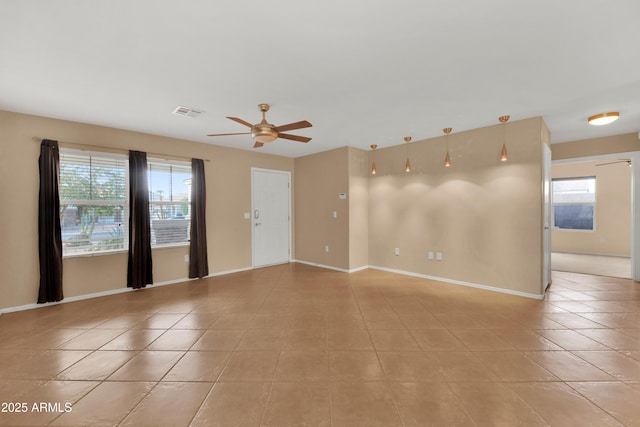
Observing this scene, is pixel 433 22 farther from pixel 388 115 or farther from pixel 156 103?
pixel 156 103

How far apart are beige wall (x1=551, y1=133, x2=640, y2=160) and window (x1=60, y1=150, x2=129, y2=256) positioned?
26.1 ft

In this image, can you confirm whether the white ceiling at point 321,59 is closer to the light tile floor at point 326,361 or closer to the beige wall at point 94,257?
the beige wall at point 94,257

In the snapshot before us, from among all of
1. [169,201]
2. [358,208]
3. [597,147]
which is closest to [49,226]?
[169,201]

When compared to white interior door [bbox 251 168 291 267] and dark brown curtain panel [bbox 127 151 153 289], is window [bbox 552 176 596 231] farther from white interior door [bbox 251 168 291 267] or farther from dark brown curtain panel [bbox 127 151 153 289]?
dark brown curtain panel [bbox 127 151 153 289]

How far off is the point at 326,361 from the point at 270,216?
4.30 metres

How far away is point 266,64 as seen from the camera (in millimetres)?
2432

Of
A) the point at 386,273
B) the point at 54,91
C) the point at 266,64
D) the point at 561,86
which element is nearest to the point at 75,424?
the point at 266,64

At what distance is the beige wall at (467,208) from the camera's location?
394 centimetres

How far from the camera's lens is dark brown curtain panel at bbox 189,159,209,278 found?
4.99 meters

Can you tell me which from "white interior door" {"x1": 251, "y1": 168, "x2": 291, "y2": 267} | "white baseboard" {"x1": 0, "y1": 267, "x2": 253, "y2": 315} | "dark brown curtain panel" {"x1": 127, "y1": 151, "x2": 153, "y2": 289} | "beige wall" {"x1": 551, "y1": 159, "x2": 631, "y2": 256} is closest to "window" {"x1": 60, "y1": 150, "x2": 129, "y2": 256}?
"dark brown curtain panel" {"x1": 127, "y1": 151, "x2": 153, "y2": 289}

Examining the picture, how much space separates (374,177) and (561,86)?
3.35 meters

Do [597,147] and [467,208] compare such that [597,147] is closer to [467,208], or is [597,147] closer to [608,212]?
[467,208]

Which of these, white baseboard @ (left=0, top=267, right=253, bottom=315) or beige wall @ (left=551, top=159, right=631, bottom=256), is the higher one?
beige wall @ (left=551, top=159, right=631, bottom=256)

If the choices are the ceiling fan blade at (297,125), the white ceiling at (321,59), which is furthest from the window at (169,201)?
the ceiling fan blade at (297,125)
